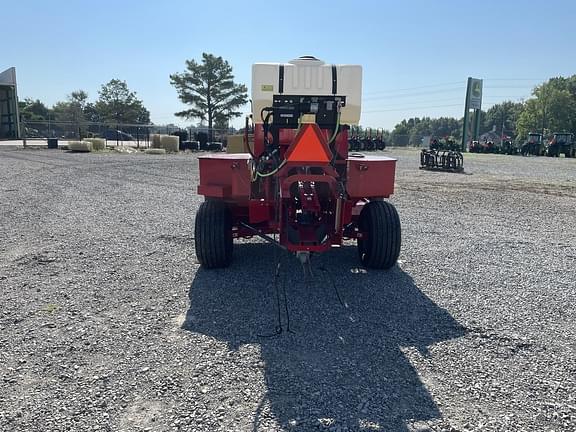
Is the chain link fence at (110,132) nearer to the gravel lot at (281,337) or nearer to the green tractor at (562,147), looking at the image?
the green tractor at (562,147)

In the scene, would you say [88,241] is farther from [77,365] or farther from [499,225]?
[499,225]

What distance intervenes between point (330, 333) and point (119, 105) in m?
69.5

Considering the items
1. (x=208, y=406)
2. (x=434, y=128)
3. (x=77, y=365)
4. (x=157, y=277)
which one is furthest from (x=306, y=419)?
(x=434, y=128)

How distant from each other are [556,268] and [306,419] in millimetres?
4447

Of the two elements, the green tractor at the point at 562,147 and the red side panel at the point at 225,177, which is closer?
the red side panel at the point at 225,177

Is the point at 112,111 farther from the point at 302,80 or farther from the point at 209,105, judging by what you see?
the point at 302,80

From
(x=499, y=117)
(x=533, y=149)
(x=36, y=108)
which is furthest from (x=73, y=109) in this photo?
(x=499, y=117)

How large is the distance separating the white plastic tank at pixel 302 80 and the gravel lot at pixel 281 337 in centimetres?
198

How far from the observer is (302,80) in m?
5.34

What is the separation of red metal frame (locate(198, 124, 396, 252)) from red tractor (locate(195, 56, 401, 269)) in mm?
10

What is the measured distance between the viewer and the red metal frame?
455 cm

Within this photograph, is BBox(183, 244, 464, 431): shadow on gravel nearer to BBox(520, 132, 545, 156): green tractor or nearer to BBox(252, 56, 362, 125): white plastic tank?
BBox(252, 56, 362, 125): white plastic tank

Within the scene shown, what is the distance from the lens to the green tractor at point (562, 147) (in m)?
44.2

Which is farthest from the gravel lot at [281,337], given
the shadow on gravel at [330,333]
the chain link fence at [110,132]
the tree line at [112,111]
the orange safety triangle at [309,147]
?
the tree line at [112,111]
